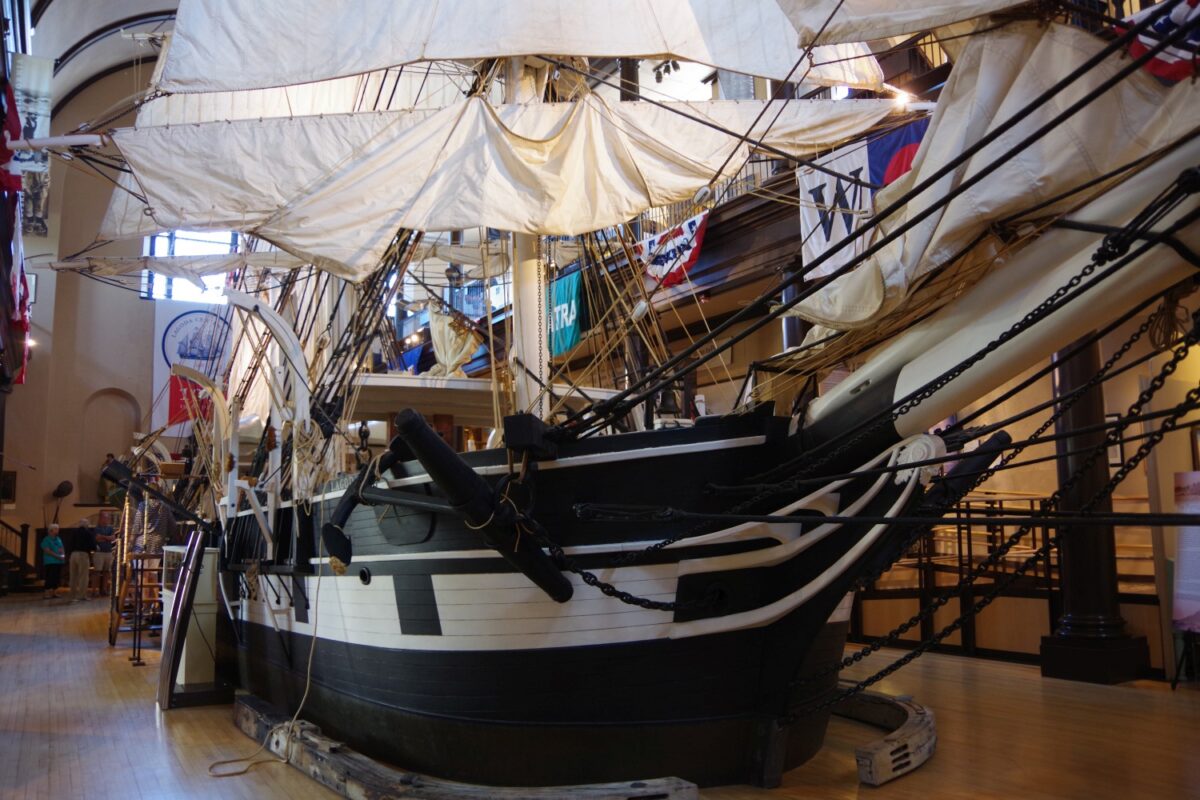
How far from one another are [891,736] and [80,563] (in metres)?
15.5

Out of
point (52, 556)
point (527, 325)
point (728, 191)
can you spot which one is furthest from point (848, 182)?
point (52, 556)

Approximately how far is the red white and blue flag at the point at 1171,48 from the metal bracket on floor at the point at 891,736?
2.78 metres

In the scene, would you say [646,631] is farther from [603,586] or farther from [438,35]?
[438,35]

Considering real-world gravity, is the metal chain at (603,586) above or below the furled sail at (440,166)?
below

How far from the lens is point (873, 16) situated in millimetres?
3115

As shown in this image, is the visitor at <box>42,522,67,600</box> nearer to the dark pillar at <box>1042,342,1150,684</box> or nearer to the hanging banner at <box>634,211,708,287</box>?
the hanging banner at <box>634,211,708,287</box>

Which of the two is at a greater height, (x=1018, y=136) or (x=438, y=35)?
(x=438, y=35)

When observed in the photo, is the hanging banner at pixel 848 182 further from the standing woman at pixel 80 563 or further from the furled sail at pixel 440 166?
the standing woman at pixel 80 563

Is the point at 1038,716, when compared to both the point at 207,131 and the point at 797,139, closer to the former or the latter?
the point at 797,139

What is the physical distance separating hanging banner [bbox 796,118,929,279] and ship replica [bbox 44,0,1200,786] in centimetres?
16

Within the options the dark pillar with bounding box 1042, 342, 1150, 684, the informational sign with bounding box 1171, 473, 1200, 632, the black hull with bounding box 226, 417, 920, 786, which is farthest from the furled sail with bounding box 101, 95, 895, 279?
the informational sign with bounding box 1171, 473, 1200, 632

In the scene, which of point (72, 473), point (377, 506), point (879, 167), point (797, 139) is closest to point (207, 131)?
point (377, 506)

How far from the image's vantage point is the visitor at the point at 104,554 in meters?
17.6

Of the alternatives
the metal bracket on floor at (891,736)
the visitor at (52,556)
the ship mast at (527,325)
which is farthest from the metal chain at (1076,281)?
the visitor at (52,556)
